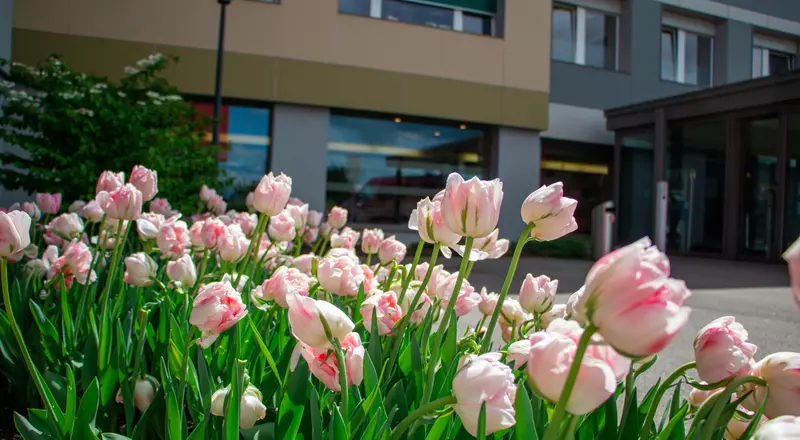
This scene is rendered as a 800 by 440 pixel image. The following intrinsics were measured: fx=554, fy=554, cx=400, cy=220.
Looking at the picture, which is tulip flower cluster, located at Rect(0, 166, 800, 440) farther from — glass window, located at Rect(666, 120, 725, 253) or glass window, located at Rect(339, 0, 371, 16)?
glass window, located at Rect(666, 120, 725, 253)

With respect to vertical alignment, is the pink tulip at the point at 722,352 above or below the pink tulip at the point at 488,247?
below

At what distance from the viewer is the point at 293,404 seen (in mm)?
809

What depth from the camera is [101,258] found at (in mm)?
1563

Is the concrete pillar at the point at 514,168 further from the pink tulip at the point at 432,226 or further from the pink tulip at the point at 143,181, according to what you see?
the pink tulip at the point at 432,226

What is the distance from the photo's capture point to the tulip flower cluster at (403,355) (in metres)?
0.43

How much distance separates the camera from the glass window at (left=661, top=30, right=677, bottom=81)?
44.0 feet

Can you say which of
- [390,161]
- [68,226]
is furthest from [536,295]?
[390,161]

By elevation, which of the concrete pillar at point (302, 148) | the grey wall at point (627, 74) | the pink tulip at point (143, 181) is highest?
the grey wall at point (627, 74)

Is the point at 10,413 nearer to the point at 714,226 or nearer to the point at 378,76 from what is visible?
the point at 378,76

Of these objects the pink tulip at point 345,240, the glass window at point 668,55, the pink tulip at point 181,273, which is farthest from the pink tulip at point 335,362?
the glass window at point 668,55

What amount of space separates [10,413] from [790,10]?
18571 mm

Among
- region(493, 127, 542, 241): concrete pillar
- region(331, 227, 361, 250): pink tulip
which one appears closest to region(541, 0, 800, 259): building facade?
region(493, 127, 542, 241): concrete pillar

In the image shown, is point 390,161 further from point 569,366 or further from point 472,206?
point 569,366

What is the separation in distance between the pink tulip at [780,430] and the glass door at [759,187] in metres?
11.2
